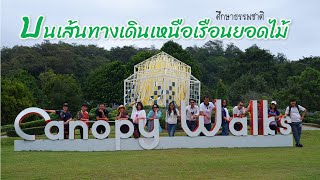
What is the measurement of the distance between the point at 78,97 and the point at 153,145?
4514 cm

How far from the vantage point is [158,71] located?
132 ft

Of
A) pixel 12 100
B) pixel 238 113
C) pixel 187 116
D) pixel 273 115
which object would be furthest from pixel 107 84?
pixel 273 115

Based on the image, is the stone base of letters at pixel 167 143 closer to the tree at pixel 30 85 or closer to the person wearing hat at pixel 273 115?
the person wearing hat at pixel 273 115

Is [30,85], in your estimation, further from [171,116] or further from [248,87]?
[171,116]

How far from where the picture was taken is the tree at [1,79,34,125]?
155 ft

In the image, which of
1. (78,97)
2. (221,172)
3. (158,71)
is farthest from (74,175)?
(78,97)

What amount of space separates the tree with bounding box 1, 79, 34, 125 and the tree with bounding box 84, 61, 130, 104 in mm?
16315

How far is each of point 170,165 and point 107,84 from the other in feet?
184

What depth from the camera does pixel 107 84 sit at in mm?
67438

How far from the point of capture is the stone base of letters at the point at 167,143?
1686cm

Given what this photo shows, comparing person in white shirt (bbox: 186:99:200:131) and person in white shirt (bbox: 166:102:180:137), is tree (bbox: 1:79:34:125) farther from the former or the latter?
person in white shirt (bbox: 186:99:200:131)

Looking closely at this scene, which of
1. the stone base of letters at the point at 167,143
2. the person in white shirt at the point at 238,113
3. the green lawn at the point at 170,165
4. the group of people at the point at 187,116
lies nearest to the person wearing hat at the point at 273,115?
the group of people at the point at 187,116

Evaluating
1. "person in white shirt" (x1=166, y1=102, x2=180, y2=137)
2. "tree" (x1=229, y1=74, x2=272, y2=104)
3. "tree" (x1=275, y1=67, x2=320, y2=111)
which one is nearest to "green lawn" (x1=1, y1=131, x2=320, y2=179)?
"person in white shirt" (x1=166, y1=102, x2=180, y2=137)

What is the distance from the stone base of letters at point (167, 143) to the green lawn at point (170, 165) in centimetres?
142
